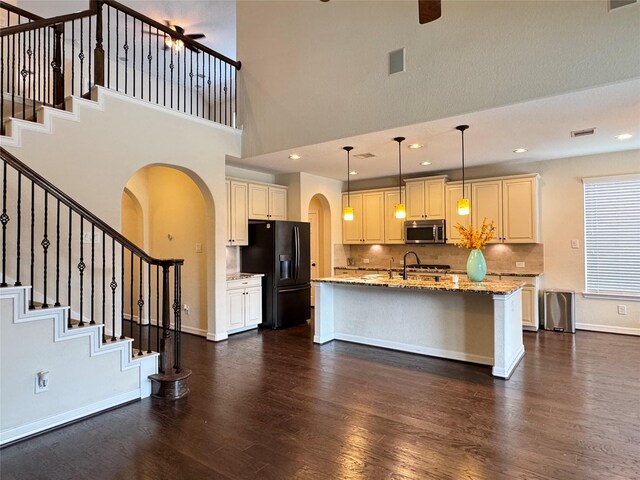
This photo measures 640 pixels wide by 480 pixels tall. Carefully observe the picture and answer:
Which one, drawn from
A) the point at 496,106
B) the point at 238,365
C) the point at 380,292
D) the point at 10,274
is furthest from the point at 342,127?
the point at 10,274

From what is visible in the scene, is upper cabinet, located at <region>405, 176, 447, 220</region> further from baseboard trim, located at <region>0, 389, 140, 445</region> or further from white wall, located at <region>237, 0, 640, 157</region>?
baseboard trim, located at <region>0, 389, 140, 445</region>

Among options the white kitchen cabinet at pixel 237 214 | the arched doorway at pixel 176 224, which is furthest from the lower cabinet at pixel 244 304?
the white kitchen cabinet at pixel 237 214

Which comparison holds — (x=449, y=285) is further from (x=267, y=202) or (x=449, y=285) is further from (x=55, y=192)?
(x=55, y=192)

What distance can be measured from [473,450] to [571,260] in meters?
4.82

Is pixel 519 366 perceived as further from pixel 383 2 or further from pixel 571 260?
pixel 383 2

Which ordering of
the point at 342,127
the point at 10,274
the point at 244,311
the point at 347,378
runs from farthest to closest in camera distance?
1. the point at 244,311
2. the point at 342,127
3. the point at 347,378
4. the point at 10,274

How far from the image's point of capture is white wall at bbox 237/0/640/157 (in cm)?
335

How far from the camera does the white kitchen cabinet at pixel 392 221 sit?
7418 millimetres

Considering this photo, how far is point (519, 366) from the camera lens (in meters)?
4.27

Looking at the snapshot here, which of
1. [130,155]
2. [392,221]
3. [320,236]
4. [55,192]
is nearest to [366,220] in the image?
[392,221]

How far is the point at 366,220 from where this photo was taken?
782cm

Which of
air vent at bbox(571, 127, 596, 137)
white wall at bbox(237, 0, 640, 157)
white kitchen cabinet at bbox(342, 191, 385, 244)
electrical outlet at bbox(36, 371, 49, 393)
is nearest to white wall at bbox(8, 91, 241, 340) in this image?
white wall at bbox(237, 0, 640, 157)

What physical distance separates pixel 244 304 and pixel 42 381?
3338mm

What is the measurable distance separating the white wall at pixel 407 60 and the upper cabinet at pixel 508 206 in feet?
9.42
